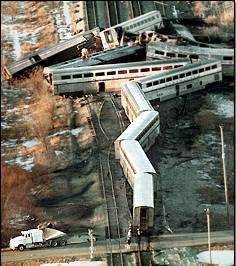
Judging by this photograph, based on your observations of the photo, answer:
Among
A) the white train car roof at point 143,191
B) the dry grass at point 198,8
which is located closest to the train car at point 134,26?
the dry grass at point 198,8

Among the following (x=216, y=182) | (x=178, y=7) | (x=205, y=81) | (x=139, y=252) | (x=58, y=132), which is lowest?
(x=139, y=252)

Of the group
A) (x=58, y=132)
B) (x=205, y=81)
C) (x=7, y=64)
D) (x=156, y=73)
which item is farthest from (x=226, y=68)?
(x=7, y=64)

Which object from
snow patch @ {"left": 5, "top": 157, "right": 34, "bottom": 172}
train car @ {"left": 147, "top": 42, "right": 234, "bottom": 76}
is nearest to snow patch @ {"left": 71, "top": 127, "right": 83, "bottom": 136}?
snow patch @ {"left": 5, "top": 157, "right": 34, "bottom": 172}

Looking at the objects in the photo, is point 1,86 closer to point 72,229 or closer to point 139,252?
point 72,229

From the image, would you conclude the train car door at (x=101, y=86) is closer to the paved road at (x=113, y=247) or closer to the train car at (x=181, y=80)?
the train car at (x=181, y=80)

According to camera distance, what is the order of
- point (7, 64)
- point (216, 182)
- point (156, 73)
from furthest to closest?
point (7, 64) < point (156, 73) < point (216, 182)

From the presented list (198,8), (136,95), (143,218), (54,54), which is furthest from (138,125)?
(198,8)

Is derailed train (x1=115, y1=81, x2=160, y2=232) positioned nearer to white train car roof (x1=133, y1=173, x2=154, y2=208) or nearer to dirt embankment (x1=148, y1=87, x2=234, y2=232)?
white train car roof (x1=133, y1=173, x2=154, y2=208)
